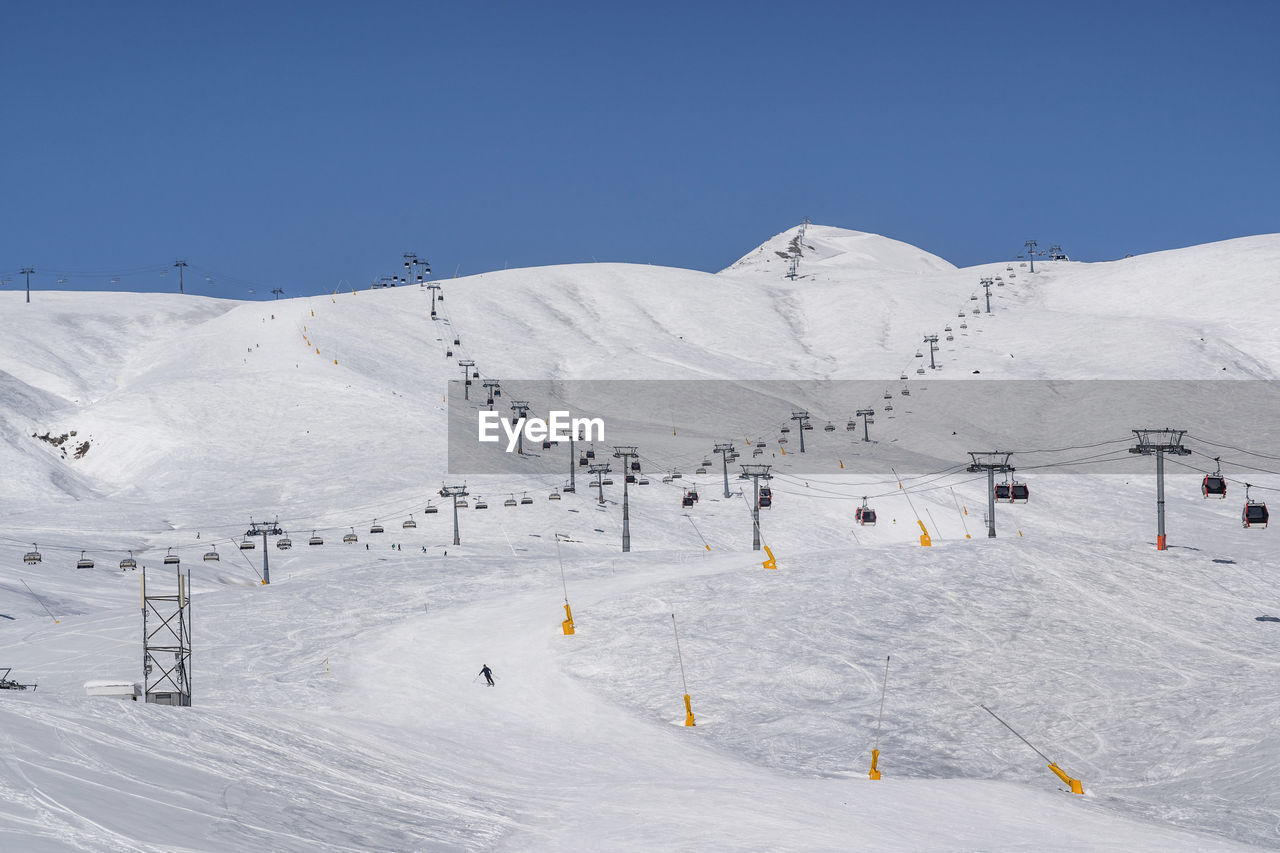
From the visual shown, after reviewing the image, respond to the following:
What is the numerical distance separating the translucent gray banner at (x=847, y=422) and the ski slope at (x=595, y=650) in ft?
7.57

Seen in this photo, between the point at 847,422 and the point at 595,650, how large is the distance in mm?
87384

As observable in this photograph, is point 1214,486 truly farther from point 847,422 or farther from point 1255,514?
point 847,422

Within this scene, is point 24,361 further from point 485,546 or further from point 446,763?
point 446,763

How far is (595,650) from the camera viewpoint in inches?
1865

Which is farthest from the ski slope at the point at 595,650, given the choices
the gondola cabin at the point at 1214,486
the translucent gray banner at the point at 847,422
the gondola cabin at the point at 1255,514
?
the gondola cabin at the point at 1214,486

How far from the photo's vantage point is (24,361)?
150625mm

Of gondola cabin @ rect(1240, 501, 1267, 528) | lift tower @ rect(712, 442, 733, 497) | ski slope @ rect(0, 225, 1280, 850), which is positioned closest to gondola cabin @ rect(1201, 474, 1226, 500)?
gondola cabin @ rect(1240, 501, 1267, 528)

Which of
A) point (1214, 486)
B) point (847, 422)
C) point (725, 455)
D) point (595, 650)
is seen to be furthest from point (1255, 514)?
point (847, 422)

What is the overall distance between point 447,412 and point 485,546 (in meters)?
43.9

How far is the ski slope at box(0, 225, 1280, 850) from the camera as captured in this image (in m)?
26.1

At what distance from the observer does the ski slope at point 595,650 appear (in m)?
26.1

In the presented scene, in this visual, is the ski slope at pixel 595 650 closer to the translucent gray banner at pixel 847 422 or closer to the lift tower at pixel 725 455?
the lift tower at pixel 725 455

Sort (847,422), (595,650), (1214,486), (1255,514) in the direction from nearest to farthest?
1. (595,650)
2. (1255,514)
3. (1214,486)
4. (847,422)

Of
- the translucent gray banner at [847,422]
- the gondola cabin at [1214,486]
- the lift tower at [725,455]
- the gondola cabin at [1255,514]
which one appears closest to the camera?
the gondola cabin at [1255,514]
